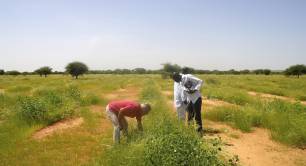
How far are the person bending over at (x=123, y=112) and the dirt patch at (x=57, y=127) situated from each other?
2.86 m

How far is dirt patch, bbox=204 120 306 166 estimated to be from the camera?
6.91 meters

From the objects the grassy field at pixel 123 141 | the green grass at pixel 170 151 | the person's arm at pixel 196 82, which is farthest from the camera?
the person's arm at pixel 196 82

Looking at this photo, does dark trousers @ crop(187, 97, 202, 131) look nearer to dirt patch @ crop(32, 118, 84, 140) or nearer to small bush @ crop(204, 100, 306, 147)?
small bush @ crop(204, 100, 306, 147)

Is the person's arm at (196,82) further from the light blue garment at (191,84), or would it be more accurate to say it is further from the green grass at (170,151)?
the green grass at (170,151)

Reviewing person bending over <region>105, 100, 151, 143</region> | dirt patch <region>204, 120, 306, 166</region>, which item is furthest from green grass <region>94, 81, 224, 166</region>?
dirt patch <region>204, 120, 306, 166</region>

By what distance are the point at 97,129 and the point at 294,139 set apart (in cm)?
521

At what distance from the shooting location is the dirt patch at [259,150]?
6.91 m

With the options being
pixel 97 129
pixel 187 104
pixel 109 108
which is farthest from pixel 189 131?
pixel 97 129

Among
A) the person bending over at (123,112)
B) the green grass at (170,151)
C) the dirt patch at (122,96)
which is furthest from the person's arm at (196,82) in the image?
the dirt patch at (122,96)

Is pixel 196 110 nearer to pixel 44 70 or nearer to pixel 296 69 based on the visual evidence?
pixel 296 69

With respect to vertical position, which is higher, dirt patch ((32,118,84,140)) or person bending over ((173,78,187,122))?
person bending over ((173,78,187,122))

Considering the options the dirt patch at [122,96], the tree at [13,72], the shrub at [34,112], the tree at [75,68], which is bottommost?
the dirt patch at [122,96]

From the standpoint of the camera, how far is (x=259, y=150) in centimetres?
775

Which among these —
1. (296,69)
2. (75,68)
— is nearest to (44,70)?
(75,68)
